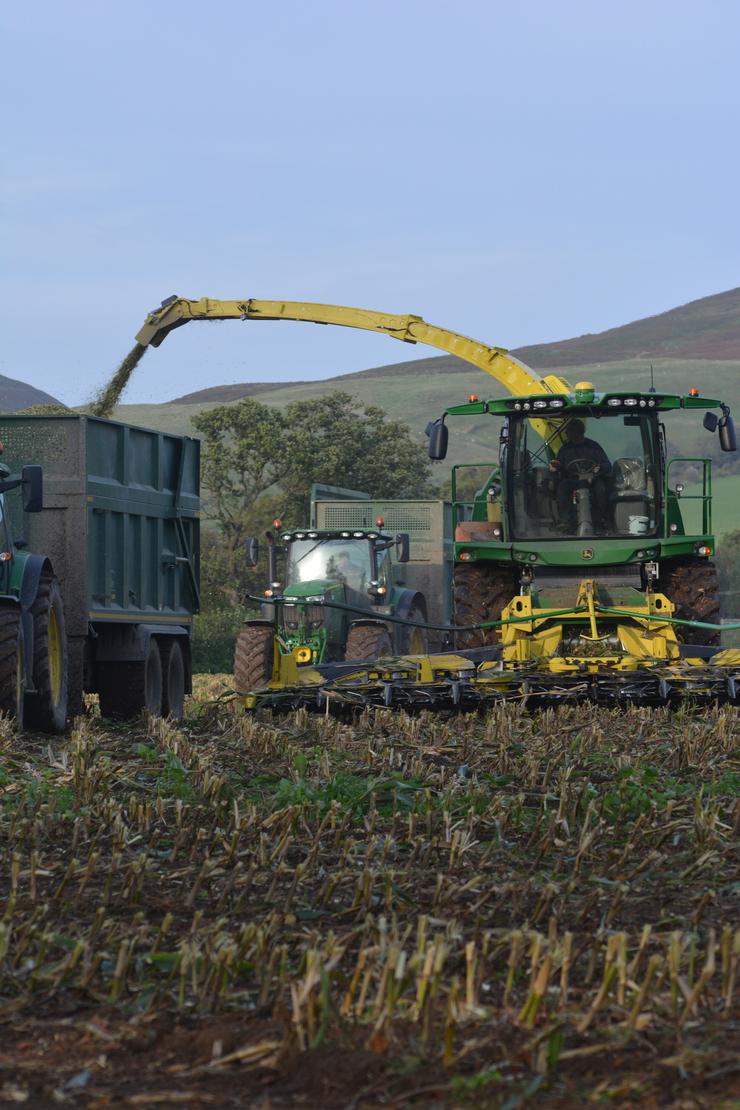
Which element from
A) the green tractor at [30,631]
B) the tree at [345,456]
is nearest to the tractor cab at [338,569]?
the green tractor at [30,631]

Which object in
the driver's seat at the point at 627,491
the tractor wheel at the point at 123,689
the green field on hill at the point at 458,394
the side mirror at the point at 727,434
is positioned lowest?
the tractor wheel at the point at 123,689

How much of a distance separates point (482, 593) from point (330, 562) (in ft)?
20.3

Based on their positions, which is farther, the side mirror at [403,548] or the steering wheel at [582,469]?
the side mirror at [403,548]

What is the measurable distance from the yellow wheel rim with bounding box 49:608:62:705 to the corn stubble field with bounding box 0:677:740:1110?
3.48 m

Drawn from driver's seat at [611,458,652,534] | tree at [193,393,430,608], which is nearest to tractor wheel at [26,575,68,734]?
driver's seat at [611,458,652,534]

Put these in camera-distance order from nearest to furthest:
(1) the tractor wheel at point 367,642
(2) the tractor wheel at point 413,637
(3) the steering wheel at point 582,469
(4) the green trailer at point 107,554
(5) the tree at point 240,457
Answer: (4) the green trailer at point 107,554
(3) the steering wheel at point 582,469
(1) the tractor wheel at point 367,642
(2) the tractor wheel at point 413,637
(5) the tree at point 240,457

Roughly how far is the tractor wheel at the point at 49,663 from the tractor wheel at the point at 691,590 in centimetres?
552

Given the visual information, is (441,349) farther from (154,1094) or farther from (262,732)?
(154,1094)

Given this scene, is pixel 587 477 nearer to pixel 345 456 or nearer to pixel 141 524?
pixel 141 524

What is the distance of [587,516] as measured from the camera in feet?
50.9

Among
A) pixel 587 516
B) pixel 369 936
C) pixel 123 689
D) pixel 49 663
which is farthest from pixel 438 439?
pixel 369 936

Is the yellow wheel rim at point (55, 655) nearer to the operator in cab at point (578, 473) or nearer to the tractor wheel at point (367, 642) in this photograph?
the operator in cab at point (578, 473)

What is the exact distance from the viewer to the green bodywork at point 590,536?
1525 centimetres

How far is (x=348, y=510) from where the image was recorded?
27.3 m
